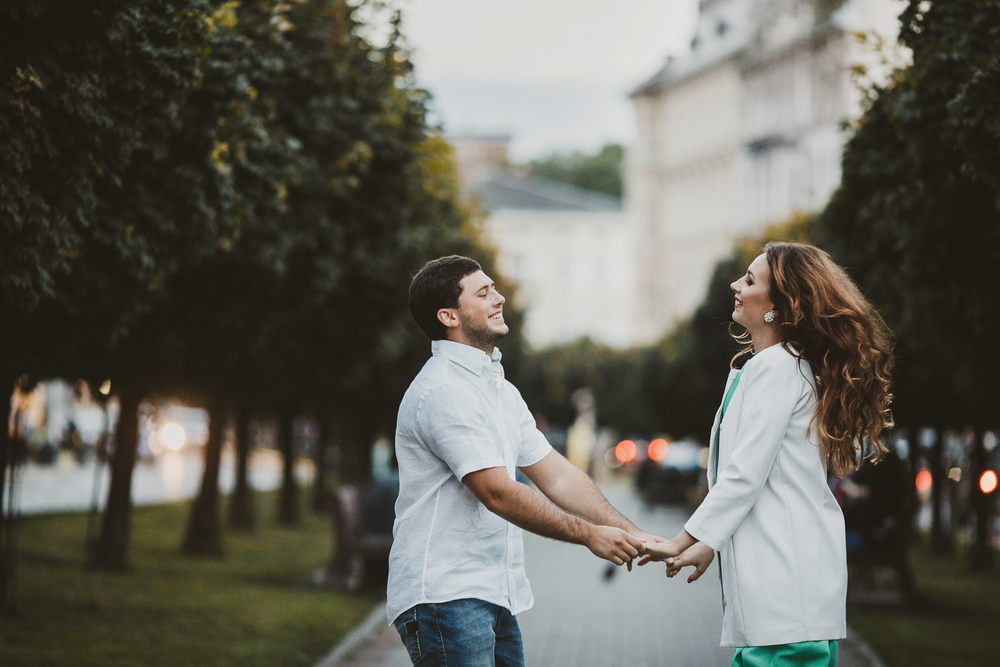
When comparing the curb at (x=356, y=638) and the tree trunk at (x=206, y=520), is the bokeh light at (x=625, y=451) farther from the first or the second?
the curb at (x=356, y=638)

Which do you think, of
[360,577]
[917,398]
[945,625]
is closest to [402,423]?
[945,625]

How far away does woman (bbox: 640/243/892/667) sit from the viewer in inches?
142

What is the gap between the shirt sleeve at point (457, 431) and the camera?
368cm

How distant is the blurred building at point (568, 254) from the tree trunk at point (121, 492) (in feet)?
224

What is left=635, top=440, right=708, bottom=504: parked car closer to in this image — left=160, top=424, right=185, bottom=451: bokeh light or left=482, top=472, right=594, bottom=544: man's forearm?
left=482, top=472, right=594, bottom=544: man's forearm

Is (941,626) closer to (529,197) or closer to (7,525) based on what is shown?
(7,525)

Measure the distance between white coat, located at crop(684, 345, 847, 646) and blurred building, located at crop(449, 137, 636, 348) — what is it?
7810 centimetres

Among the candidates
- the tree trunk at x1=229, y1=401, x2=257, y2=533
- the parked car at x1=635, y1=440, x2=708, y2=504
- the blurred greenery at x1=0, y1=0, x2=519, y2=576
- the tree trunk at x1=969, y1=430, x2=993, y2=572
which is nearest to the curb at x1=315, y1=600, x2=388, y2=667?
the blurred greenery at x1=0, y1=0, x2=519, y2=576

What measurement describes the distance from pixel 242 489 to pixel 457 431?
18548 millimetres

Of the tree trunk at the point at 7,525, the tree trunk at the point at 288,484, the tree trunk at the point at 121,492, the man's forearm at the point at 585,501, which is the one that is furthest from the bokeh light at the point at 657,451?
the man's forearm at the point at 585,501

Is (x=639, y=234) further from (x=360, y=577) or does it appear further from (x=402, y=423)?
(x=402, y=423)

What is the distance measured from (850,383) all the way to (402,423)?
1470 mm

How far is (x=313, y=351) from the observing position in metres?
13.7

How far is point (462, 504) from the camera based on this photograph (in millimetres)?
3785
